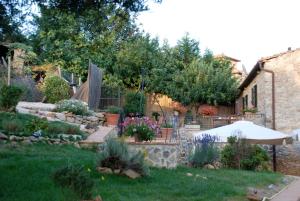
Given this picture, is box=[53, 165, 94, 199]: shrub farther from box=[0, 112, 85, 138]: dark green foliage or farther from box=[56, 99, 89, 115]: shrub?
box=[56, 99, 89, 115]: shrub

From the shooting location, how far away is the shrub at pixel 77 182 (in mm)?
5859

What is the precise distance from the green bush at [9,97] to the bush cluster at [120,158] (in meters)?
6.72

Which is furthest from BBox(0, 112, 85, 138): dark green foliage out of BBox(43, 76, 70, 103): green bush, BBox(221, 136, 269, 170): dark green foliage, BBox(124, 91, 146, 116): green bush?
BBox(124, 91, 146, 116): green bush

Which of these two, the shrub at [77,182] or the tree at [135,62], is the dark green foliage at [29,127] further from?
the tree at [135,62]

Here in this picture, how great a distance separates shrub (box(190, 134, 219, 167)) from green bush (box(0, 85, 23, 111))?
5879 millimetres

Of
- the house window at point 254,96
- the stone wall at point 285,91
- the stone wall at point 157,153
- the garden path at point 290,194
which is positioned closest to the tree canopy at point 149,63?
the house window at point 254,96

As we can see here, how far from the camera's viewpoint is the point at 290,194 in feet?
28.4

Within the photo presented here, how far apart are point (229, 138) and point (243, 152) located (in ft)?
1.91

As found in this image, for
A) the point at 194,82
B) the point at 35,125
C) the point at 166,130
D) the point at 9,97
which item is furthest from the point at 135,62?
the point at 35,125

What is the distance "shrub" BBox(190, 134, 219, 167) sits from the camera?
476 inches

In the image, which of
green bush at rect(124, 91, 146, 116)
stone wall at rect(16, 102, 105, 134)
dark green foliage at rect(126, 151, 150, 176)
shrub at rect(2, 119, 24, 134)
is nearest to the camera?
dark green foliage at rect(126, 151, 150, 176)

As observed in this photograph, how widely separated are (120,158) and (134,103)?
1416 centimetres

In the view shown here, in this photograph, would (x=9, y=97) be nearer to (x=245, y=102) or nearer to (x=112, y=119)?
(x=112, y=119)

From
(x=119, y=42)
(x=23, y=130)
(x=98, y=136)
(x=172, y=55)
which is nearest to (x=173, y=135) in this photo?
(x=98, y=136)
